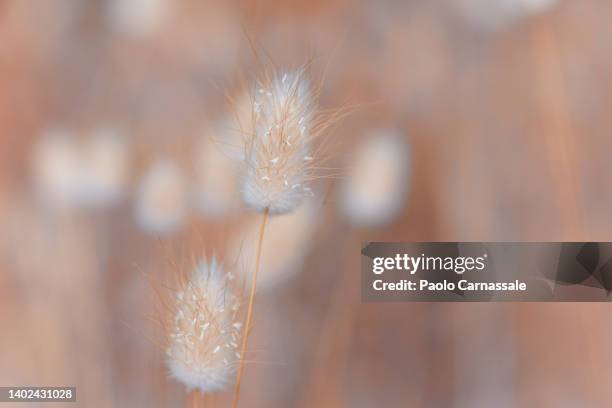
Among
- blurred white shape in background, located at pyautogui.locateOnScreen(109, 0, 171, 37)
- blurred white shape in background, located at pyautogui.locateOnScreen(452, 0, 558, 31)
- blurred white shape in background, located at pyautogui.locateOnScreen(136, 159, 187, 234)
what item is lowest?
blurred white shape in background, located at pyautogui.locateOnScreen(136, 159, 187, 234)

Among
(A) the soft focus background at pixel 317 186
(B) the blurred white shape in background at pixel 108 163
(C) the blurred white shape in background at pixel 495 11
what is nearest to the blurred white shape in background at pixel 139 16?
(A) the soft focus background at pixel 317 186

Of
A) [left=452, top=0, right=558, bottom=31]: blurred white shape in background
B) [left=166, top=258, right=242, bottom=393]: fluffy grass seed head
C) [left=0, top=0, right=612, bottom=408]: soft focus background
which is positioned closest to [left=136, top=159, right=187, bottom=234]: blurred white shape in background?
[left=0, top=0, right=612, bottom=408]: soft focus background

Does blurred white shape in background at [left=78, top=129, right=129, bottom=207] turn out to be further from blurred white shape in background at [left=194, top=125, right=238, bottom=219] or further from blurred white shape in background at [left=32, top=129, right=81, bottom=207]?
blurred white shape in background at [left=194, top=125, right=238, bottom=219]

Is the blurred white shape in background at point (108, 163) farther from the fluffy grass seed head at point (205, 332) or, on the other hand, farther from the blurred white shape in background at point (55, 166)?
the fluffy grass seed head at point (205, 332)

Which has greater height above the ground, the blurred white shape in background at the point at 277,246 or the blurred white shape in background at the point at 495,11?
the blurred white shape in background at the point at 495,11

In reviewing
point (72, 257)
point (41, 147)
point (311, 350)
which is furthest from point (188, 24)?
point (311, 350)

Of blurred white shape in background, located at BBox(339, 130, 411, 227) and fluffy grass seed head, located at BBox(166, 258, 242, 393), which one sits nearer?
fluffy grass seed head, located at BBox(166, 258, 242, 393)

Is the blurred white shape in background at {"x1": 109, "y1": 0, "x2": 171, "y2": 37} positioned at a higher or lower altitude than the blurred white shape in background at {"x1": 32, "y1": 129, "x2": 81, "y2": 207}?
higher

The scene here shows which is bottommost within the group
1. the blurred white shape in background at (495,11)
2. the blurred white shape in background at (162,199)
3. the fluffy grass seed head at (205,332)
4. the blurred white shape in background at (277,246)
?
the fluffy grass seed head at (205,332)
